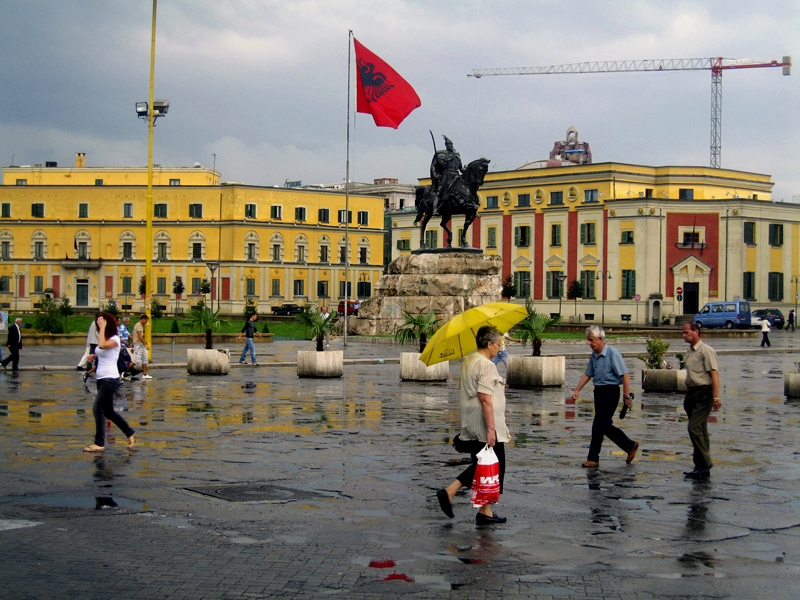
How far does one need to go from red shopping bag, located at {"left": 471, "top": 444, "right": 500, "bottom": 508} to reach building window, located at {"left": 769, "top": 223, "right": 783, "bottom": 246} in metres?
71.4

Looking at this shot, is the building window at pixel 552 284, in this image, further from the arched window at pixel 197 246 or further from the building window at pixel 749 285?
the arched window at pixel 197 246

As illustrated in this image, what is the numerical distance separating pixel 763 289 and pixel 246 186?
4502cm

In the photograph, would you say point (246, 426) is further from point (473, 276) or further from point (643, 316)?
point (643, 316)

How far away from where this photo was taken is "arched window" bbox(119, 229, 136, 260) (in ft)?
299

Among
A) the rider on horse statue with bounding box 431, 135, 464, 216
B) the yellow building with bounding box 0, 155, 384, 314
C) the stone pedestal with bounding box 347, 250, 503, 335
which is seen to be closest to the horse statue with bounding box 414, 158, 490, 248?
the rider on horse statue with bounding box 431, 135, 464, 216

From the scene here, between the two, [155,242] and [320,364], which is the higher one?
[155,242]

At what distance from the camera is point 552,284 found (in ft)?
267

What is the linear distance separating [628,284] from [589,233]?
5.90 meters

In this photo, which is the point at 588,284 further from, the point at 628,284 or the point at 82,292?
the point at 82,292

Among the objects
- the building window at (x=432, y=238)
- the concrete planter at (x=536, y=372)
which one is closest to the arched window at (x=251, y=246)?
the building window at (x=432, y=238)

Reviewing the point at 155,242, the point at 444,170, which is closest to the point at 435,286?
the point at 444,170

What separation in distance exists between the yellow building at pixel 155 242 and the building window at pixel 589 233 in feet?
85.7

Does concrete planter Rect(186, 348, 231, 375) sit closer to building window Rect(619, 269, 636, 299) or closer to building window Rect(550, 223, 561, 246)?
building window Rect(619, 269, 636, 299)

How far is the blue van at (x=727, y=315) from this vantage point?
64562mm
